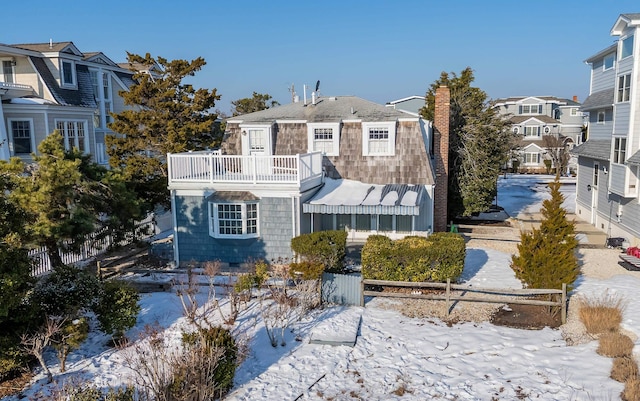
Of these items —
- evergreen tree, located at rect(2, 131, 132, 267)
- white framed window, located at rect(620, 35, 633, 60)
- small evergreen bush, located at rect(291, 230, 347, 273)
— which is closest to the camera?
evergreen tree, located at rect(2, 131, 132, 267)

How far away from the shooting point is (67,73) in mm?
29281

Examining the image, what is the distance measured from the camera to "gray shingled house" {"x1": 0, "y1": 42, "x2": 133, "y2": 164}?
83.5ft

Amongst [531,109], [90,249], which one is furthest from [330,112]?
[531,109]

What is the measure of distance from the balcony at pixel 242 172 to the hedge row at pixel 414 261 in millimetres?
4412

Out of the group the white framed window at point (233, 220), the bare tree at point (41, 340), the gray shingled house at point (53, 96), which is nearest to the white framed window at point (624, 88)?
the white framed window at point (233, 220)

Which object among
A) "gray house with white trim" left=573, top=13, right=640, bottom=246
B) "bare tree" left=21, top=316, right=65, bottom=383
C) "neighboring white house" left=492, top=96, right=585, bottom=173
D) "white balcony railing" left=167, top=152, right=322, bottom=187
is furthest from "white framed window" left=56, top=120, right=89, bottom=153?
"neighboring white house" left=492, top=96, right=585, bottom=173

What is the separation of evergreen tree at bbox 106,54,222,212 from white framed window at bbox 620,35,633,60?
19.8m

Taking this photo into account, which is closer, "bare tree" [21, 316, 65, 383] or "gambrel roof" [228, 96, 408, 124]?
"bare tree" [21, 316, 65, 383]

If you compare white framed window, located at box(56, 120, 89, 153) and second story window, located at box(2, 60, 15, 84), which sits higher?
second story window, located at box(2, 60, 15, 84)

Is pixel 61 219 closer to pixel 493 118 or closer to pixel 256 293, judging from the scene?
pixel 256 293

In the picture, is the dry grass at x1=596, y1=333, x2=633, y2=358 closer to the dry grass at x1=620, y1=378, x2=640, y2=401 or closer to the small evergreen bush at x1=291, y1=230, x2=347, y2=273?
the dry grass at x1=620, y1=378, x2=640, y2=401

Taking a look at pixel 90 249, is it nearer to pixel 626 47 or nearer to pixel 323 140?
pixel 323 140

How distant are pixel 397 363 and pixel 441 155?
48.2 ft

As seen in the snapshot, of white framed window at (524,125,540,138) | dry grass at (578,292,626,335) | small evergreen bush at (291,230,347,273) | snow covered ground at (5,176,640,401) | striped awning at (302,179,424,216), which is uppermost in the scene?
white framed window at (524,125,540,138)
